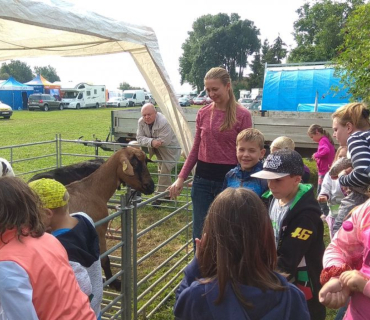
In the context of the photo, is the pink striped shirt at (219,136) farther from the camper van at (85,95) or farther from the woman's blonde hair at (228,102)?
the camper van at (85,95)

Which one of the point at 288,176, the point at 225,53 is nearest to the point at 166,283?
the point at 288,176

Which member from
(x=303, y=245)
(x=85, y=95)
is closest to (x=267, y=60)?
(x=85, y=95)

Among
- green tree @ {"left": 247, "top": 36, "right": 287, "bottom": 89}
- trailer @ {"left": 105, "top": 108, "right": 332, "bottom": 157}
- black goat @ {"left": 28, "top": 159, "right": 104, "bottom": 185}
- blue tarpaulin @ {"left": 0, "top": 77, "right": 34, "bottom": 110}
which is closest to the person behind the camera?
black goat @ {"left": 28, "top": 159, "right": 104, "bottom": 185}

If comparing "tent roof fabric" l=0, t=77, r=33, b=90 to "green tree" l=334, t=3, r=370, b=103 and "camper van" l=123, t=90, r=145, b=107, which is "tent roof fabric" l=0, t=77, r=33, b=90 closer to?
"camper van" l=123, t=90, r=145, b=107

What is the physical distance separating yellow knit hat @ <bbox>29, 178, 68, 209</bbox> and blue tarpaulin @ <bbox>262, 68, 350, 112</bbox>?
18.1 meters

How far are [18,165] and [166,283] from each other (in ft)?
26.6

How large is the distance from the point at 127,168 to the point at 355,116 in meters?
2.67

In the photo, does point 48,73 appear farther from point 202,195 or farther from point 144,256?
point 202,195

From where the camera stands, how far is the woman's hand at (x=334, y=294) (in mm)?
1612

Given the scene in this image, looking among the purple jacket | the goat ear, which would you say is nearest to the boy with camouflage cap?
the goat ear

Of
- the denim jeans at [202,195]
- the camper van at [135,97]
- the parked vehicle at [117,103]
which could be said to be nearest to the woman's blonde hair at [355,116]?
the denim jeans at [202,195]

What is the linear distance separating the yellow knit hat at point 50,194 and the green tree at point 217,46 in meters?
68.0

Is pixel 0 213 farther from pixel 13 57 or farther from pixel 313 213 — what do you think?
pixel 13 57

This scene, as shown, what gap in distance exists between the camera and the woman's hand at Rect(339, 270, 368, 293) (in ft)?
5.18
